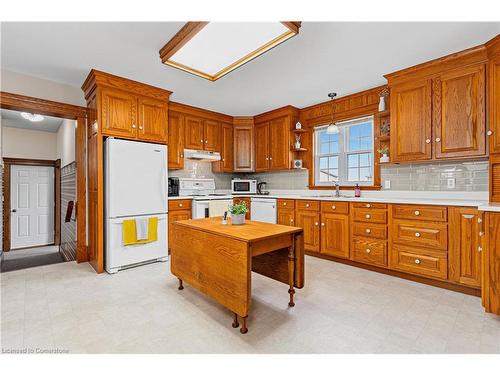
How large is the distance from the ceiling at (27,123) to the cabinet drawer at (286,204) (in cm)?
438

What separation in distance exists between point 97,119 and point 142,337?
99.6 inches

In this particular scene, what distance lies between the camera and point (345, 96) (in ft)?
12.5

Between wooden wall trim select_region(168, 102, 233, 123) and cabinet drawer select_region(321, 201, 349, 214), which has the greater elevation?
wooden wall trim select_region(168, 102, 233, 123)

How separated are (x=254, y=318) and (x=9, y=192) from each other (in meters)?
5.84

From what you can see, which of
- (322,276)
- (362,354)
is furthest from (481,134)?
(362,354)

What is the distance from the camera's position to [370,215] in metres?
3.06

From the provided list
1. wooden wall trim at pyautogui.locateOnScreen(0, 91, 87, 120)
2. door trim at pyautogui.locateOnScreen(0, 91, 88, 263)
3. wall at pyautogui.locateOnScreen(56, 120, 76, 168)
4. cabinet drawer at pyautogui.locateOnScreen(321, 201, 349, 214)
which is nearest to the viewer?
wooden wall trim at pyautogui.locateOnScreen(0, 91, 87, 120)

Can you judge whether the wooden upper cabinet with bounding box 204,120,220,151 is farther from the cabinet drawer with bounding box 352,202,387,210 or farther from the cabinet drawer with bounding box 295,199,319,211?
the cabinet drawer with bounding box 352,202,387,210

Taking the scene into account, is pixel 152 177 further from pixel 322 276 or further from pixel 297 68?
pixel 322 276

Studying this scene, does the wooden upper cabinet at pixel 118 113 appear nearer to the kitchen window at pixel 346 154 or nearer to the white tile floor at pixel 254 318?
the white tile floor at pixel 254 318

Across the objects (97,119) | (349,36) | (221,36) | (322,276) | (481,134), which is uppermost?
(349,36)

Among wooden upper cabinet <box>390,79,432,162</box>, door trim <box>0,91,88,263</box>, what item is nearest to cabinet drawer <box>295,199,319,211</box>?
wooden upper cabinet <box>390,79,432,162</box>

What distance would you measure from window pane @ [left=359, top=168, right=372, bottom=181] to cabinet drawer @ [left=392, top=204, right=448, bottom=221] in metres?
0.99

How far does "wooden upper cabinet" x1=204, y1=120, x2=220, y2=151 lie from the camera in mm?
4594
